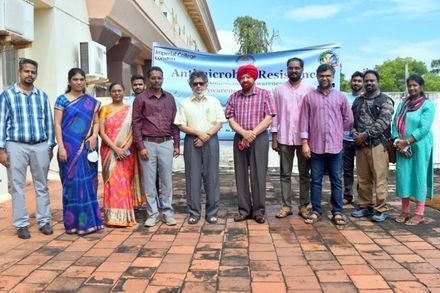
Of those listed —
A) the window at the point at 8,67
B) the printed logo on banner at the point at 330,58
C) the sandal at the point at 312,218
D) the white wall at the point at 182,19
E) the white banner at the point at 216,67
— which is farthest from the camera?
the white wall at the point at 182,19

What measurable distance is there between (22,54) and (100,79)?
1.56 m

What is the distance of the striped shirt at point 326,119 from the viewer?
14.8 ft

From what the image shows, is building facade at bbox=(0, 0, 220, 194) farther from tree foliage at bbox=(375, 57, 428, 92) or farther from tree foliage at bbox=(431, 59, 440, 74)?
A: tree foliage at bbox=(431, 59, 440, 74)

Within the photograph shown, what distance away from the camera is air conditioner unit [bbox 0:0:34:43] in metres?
5.33

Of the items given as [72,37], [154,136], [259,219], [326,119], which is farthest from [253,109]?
[72,37]

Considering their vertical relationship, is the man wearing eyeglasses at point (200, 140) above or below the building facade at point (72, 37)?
below

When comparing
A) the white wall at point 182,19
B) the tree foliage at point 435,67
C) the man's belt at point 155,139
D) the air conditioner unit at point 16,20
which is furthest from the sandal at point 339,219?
the tree foliage at point 435,67

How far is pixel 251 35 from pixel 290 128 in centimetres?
2023

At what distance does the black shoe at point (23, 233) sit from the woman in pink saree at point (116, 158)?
30.7 inches

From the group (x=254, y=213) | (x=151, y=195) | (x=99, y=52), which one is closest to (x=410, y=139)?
(x=254, y=213)

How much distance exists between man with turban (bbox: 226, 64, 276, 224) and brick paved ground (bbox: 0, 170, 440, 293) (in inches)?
10.4

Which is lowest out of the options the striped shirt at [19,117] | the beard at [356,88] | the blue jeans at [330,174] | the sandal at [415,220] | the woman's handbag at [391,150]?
the sandal at [415,220]

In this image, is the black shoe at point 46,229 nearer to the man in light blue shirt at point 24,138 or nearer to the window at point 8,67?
the man in light blue shirt at point 24,138

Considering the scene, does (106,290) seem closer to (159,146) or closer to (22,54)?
(159,146)
